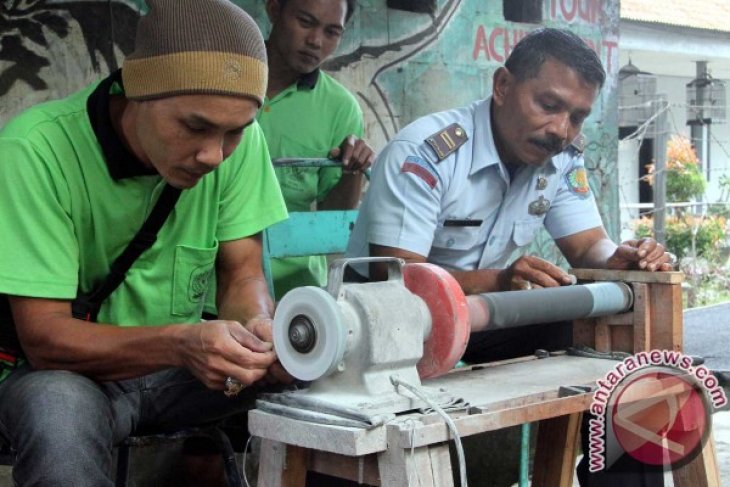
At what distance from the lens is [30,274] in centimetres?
221

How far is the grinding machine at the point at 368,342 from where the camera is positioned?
1979mm

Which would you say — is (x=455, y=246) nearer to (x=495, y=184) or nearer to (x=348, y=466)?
(x=495, y=184)

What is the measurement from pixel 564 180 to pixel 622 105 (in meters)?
7.83

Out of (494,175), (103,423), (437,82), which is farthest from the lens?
(437,82)

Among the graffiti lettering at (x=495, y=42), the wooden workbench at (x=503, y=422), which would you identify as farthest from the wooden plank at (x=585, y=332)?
the graffiti lettering at (x=495, y=42)

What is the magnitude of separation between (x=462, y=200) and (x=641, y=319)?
0.70 meters

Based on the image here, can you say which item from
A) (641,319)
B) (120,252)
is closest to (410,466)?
(120,252)

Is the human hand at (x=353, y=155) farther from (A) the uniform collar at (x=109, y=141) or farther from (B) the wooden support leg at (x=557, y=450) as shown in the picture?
(A) the uniform collar at (x=109, y=141)

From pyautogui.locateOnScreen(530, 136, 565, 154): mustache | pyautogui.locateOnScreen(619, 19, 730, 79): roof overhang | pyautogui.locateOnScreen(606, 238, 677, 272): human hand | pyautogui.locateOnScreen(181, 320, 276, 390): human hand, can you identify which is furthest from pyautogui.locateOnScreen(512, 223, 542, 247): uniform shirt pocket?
pyautogui.locateOnScreen(619, 19, 730, 79): roof overhang

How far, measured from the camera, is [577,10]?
20.1 feet

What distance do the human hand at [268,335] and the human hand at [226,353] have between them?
2.5 inches

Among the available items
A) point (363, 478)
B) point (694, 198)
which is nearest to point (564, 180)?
point (363, 478)

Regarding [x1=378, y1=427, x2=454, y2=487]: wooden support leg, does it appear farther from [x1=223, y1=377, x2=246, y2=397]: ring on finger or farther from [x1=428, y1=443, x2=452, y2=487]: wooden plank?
[x1=223, y1=377, x2=246, y2=397]: ring on finger

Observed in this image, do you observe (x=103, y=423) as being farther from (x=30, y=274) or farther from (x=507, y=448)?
(x=507, y=448)
